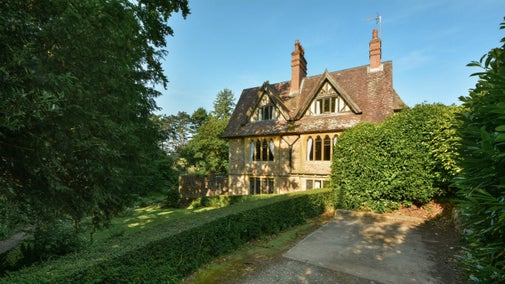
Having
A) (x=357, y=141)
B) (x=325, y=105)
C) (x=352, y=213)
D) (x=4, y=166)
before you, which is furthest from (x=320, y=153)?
(x=4, y=166)

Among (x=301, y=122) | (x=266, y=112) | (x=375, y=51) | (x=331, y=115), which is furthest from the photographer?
(x=266, y=112)

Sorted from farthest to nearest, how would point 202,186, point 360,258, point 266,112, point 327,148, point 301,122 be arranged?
point 202,186 → point 266,112 → point 301,122 → point 327,148 → point 360,258

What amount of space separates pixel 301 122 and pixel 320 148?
110 inches

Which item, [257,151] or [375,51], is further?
[257,151]

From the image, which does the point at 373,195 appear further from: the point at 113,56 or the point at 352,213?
the point at 113,56

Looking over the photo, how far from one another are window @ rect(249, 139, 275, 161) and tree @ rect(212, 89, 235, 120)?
37823mm

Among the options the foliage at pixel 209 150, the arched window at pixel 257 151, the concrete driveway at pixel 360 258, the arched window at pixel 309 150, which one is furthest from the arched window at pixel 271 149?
the foliage at pixel 209 150

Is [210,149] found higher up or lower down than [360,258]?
higher up

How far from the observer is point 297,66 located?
2228 cm

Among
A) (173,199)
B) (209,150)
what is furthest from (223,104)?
(173,199)

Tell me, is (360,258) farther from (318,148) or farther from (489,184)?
(318,148)

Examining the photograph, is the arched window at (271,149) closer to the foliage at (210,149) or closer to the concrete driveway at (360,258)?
the concrete driveway at (360,258)

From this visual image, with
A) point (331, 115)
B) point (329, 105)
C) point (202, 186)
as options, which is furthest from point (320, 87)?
point (202, 186)

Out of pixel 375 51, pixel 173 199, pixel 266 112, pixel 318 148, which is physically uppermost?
pixel 375 51
